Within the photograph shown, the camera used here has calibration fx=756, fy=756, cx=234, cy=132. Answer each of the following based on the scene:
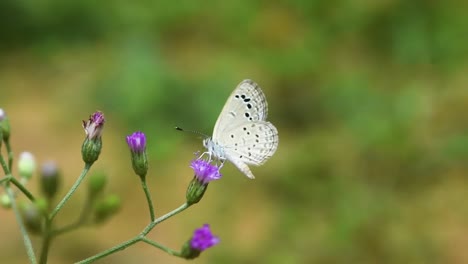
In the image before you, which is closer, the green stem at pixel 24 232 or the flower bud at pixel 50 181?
the green stem at pixel 24 232

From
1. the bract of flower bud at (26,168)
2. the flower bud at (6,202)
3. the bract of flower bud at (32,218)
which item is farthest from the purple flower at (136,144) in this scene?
the bract of flower bud at (32,218)

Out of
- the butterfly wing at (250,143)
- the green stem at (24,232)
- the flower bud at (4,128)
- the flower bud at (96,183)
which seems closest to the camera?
the green stem at (24,232)

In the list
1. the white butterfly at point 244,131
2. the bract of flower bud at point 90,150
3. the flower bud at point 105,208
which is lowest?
the flower bud at point 105,208

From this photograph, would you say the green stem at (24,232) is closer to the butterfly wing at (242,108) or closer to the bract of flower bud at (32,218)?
the bract of flower bud at (32,218)

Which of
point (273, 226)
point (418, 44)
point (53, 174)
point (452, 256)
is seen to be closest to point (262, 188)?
point (273, 226)

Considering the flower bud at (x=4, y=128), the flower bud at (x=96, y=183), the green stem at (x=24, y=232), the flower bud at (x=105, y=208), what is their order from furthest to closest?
the flower bud at (x=4, y=128), the flower bud at (x=96, y=183), the flower bud at (x=105, y=208), the green stem at (x=24, y=232)

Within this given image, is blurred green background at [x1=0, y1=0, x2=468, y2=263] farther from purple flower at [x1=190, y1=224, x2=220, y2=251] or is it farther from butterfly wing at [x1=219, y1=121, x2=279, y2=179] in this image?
purple flower at [x1=190, y1=224, x2=220, y2=251]
